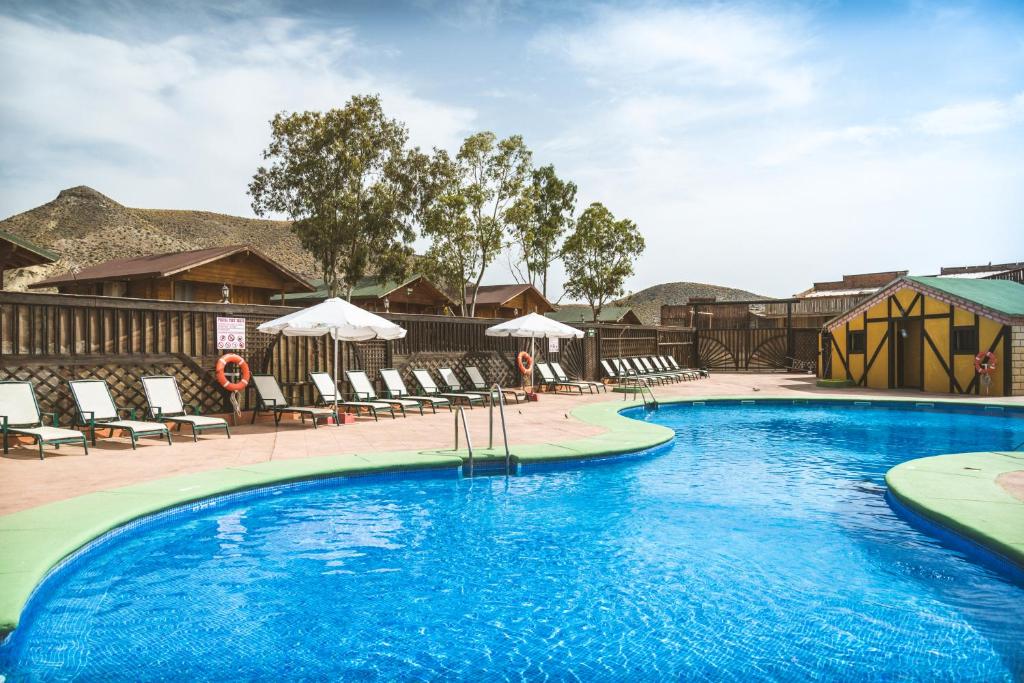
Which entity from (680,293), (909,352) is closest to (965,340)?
(909,352)

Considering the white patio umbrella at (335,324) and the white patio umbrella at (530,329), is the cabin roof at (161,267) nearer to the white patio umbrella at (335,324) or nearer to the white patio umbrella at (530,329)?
the white patio umbrella at (530,329)

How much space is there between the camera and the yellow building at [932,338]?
15.4m

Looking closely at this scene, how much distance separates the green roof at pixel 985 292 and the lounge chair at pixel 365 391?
13.2 metres

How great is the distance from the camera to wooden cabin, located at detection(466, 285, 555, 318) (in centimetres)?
3397

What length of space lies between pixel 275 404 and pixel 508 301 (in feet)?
80.3

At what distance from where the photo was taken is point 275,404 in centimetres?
987

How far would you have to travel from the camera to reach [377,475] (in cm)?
664

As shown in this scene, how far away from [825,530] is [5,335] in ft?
28.7

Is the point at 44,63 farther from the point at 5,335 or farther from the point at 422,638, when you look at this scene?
the point at 5,335

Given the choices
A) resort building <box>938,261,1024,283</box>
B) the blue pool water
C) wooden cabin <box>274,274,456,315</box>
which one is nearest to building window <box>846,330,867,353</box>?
the blue pool water

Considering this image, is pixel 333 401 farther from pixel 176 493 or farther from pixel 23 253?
pixel 23 253

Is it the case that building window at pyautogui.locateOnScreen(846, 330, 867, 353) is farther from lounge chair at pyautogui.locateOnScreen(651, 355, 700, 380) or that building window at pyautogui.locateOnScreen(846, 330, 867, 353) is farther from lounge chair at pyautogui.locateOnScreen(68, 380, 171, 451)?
lounge chair at pyautogui.locateOnScreen(68, 380, 171, 451)

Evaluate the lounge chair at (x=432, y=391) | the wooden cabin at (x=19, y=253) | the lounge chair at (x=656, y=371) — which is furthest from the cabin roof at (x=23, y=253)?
the lounge chair at (x=656, y=371)

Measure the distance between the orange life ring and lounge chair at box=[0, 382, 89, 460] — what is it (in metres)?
2.30
